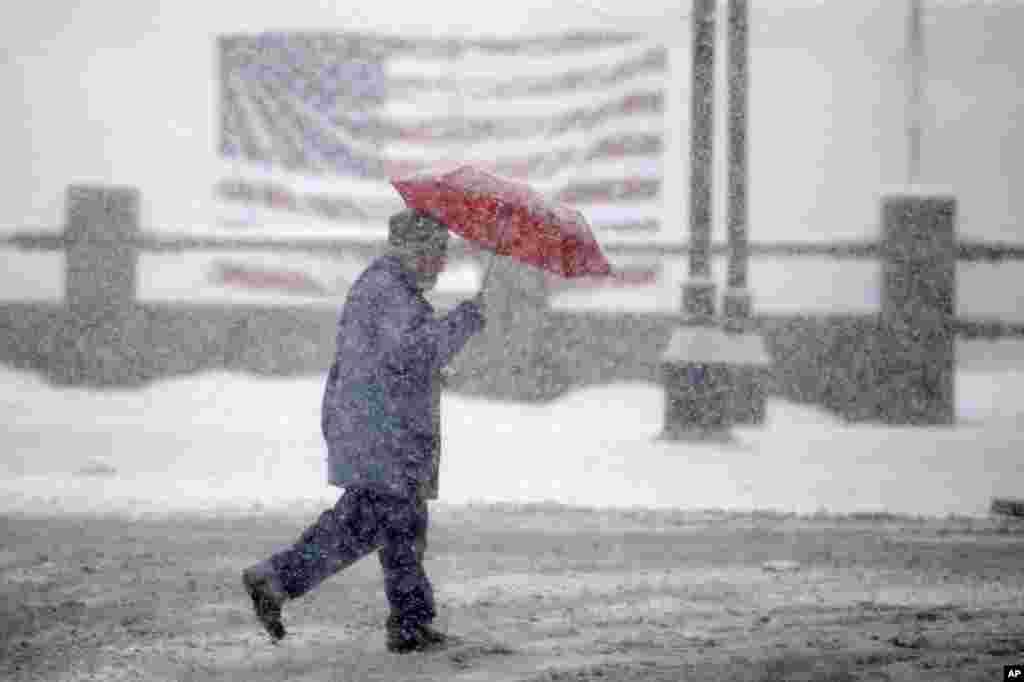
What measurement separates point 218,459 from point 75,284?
4.86 metres

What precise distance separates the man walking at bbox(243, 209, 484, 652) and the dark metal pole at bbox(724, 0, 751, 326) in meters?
6.61

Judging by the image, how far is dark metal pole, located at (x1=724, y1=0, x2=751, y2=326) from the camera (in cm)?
1103

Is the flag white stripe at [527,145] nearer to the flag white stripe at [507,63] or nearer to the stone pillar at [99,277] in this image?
the flag white stripe at [507,63]

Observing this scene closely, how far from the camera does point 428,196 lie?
4703 millimetres

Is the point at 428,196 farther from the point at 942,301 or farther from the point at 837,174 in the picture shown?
the point at 837,174

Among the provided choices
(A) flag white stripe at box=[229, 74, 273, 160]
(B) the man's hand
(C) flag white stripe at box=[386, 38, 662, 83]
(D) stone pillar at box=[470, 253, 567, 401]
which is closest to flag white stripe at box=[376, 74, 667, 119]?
(C) flag white stripe at box=[386, 38, 662, 83]

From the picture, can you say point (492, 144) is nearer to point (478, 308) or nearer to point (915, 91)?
point (915, 91)

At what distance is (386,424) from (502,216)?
731 mm

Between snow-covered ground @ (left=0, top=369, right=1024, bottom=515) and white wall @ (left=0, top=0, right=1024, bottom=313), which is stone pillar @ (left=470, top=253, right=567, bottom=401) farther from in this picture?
white wall @ (left=0, top=0, right=1024, bottom=313)

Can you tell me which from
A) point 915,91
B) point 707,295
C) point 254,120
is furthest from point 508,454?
point 915,91

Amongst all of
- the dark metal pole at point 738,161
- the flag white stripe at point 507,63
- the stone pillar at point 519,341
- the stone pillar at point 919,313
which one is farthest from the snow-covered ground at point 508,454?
the flag white stripe at point 507,63

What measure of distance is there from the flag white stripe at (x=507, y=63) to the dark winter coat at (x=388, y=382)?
978cm

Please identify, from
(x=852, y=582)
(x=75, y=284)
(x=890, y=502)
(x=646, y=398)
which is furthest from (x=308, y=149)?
(x=852, y=582)

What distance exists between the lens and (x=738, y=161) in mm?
11070
